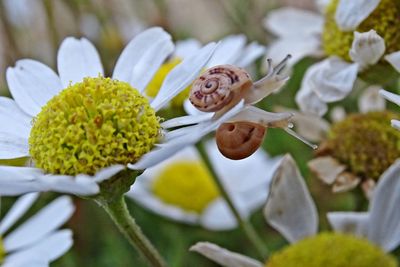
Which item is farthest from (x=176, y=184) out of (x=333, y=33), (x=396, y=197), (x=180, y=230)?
(x=396, y=197)

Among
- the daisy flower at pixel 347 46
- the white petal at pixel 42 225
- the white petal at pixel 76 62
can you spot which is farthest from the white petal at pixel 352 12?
the white petal at pixel 42 225

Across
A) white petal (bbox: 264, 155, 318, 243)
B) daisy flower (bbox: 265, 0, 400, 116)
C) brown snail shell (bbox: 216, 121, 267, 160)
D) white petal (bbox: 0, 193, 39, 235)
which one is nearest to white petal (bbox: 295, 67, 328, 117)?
daisy flower (bbox: 265, 0, 400, 116)

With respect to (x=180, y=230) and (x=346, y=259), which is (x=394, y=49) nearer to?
(x=346, y=259)

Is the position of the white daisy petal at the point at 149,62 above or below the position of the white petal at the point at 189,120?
above

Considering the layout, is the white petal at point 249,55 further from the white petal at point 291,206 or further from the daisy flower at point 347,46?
the white petal at point 291,206

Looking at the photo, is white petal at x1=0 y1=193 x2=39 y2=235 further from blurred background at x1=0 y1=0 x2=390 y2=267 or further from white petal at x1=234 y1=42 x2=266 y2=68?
white petal at x1=234 y1=42 x2=266 y2=68

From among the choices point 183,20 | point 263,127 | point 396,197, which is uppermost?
point 263,127
